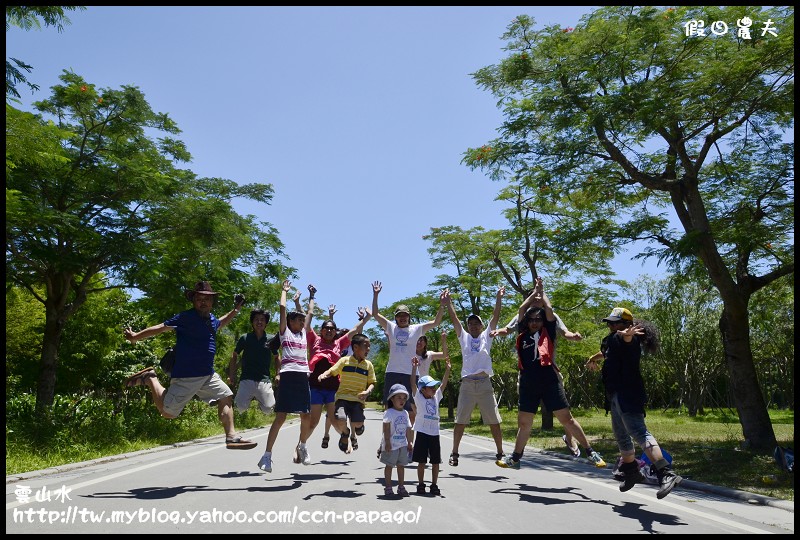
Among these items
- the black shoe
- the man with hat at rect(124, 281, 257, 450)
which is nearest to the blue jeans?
the black shoe

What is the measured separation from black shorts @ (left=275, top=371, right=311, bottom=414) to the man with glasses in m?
2.49

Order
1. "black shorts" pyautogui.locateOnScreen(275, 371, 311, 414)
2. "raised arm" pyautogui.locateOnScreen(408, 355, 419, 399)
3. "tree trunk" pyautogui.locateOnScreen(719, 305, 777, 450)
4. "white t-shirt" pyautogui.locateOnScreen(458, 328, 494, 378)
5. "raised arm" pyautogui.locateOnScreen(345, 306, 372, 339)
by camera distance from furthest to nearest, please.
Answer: "tree trunk" pyautogui.locateOnScreen(719, 305, 777, 450), "raised arm" pyautogui.locateOnScreen(345, 306, 372, 339), "white t-shirt" pyautogui.locateOnScreen(458, 328, 494, 378), "raised arm" pyautogui.locateOnScreen(408, 355, 419, 399), "black shorts" pyautogui.locateOnScreen(275, 371, 311, 414)

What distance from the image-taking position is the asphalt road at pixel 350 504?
15.6 feet

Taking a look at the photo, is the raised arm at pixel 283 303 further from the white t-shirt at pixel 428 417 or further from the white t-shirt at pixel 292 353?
the white t-shirt at pixel 428 417

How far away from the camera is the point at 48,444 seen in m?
10.1

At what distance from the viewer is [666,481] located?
5.47 metres

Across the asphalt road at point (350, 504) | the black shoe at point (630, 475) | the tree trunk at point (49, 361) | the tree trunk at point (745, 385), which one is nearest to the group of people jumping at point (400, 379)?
the black shoe at point (630, 475)

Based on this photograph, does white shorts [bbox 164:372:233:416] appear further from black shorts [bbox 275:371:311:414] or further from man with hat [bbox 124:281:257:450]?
black shorts [bbox 275:371:311:414]

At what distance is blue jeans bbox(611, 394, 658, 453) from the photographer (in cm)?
572

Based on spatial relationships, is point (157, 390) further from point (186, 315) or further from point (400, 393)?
point (400, 393)

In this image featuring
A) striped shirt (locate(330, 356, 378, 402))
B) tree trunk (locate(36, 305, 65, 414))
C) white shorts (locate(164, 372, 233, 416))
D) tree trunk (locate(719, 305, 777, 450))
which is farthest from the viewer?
tree trunk (locate(36, 305, 65, 414))

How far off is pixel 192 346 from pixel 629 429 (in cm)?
462

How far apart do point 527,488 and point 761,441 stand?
638 cm

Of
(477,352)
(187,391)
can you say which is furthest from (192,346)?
(477,352)
